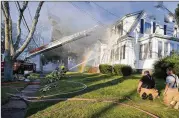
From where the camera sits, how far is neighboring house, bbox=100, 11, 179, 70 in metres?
23.1

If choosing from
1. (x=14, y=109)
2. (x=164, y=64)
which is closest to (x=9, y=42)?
(x=164, y=64)

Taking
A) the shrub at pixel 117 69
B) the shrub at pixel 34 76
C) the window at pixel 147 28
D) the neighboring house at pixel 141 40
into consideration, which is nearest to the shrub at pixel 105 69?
the shrub at pixel 117 69

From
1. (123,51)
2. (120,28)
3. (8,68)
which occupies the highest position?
(120,28)

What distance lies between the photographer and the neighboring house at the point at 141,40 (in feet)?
75.9

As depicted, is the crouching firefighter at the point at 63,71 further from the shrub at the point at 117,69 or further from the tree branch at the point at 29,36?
the tree branch at the point at 29,36

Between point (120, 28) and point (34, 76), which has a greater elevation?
point (120, 28)

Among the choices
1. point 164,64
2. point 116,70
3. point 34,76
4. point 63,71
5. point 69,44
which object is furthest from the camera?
point 164,64

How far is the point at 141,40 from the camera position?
81.6 feet

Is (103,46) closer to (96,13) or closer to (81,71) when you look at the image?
(96,13)

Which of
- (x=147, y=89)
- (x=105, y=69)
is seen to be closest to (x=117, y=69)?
(x=105, y=69)

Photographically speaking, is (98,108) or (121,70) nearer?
(98,108)

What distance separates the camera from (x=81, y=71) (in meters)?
12.5

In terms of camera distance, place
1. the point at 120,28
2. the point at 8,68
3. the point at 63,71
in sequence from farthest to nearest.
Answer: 1. the point at 120,28
2. the point at 8,68
3. the point at 63,71

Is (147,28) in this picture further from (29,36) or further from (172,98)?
(172,98)
